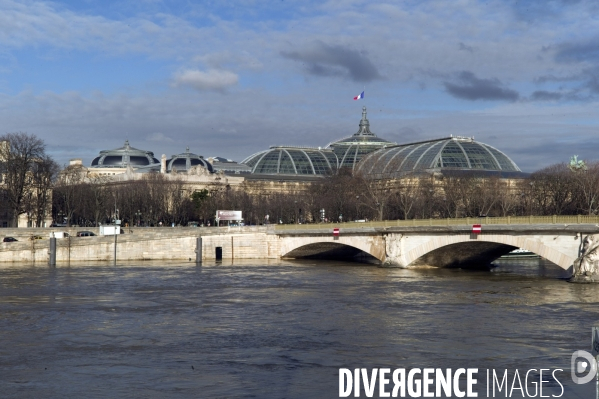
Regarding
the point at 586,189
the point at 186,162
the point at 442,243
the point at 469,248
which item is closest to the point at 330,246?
the point at 469,248

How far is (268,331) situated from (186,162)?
131 m

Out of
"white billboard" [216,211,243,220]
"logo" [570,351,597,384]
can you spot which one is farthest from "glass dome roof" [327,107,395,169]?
"logo" [570,351,597,384]

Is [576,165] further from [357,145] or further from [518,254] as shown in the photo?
[357,145]

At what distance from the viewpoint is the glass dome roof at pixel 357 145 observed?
17800 centimetres

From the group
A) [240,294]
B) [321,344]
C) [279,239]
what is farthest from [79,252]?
[321,344]

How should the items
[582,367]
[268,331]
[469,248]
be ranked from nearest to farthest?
[582,367], [268,331], [469,248]

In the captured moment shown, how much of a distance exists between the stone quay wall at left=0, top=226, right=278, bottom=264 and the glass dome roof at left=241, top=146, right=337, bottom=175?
281 feet

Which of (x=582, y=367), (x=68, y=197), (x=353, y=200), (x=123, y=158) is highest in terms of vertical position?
(x=123, y=158)

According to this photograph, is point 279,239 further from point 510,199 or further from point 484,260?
point 510,199

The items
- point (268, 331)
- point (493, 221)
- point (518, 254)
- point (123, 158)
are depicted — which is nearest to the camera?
point (268, 331)

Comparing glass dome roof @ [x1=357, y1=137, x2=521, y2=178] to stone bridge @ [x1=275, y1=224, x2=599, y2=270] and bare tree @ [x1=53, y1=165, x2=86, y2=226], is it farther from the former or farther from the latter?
stone bridge @ [x1=275, y1=224, x2=599, y2=270]

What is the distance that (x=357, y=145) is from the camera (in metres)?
184

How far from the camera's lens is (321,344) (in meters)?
30.8

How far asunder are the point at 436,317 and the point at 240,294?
1336 cm
